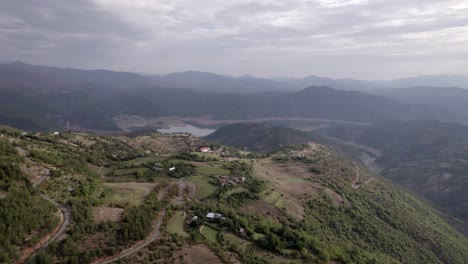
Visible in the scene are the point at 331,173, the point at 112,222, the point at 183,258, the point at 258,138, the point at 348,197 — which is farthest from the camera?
the point at 258,138

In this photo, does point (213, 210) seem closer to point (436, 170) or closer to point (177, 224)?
point (177, 224)

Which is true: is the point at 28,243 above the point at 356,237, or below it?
above

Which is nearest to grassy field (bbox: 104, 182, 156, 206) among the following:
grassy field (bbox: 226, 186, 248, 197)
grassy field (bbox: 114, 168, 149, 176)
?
grassy field (bbox: 114, 168, 149, 176)

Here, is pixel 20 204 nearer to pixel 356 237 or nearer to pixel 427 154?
pixel 356 237

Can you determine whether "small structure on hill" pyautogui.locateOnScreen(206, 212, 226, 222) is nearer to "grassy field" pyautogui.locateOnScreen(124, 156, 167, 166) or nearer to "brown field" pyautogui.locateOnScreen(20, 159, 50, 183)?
"brown field" pyautogui.locateOnScreen(20, 159, 50, 183)

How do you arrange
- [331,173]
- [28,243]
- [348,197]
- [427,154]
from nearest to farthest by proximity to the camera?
[28,243] → [348,197] → [331,173] → [427,154]

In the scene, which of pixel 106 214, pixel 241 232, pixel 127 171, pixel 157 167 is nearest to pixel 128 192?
pixel 106 214

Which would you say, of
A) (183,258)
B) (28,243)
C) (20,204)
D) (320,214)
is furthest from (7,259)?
(320,214)

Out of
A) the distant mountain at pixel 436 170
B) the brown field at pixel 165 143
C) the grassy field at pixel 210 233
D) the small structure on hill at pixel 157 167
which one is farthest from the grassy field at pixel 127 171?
the distant mountain at pixel 436 170
